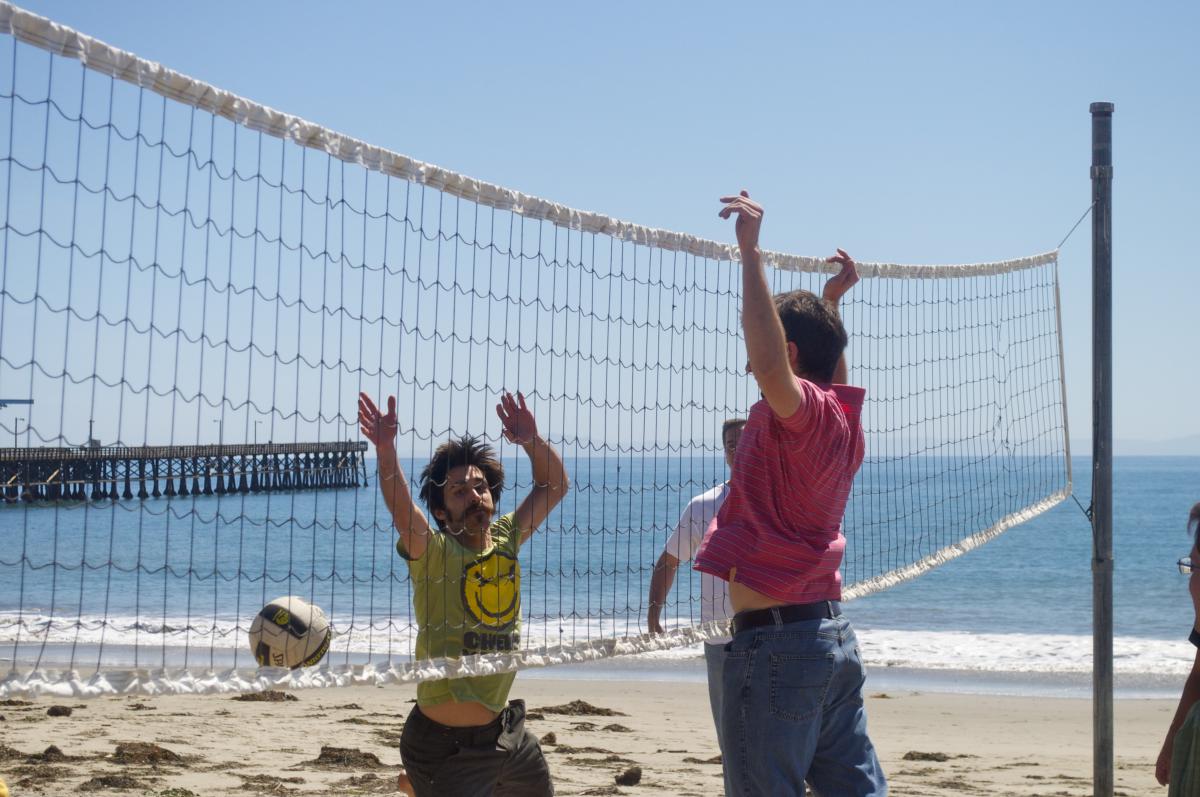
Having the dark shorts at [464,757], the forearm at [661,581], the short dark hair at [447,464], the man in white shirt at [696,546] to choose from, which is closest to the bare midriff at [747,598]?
the dark shorts at [464,757]

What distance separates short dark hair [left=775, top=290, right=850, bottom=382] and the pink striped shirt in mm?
59

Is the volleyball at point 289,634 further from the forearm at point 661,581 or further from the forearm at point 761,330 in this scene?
the forearm at point 761,330

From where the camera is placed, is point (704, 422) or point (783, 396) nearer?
point (783, 396)

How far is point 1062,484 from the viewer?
24.3ft

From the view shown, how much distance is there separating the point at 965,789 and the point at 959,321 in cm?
251

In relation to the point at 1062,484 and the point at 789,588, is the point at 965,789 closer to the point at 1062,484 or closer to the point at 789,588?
the point at 1062,484

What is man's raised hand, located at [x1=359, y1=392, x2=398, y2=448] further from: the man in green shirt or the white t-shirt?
the white t-shirt

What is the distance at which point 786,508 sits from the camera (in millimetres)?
2961

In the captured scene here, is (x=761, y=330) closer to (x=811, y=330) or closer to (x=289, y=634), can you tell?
(x=811, y=330)

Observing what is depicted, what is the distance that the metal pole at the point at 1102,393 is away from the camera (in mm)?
5078

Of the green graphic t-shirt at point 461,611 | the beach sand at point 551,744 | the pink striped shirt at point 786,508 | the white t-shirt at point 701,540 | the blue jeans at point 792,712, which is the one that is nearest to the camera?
the blue jeans at point 792,712

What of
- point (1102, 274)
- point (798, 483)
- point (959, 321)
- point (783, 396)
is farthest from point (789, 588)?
point (959, 321)

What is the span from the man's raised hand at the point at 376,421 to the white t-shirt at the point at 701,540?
1.60m

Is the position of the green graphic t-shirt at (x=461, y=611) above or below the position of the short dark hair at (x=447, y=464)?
below
